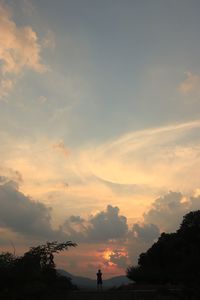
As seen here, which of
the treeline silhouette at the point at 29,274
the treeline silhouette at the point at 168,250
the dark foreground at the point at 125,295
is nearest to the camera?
the treeline silhouette at the point at 29,274

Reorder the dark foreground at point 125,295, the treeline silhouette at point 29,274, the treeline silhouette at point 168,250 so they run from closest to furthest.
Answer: the treeline silhouette at point 29,274
the dark foreground at point 125,295
the treeline silhouette at point 168,250

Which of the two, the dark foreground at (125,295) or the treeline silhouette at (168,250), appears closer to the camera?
the dark foreground at (125,295)

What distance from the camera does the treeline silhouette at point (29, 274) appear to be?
21141 millimetres

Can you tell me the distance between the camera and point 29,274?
2119cm

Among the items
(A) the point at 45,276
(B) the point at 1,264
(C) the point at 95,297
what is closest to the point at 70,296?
(C) the point at 95,297

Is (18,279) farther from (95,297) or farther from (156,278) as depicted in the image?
(156,278)

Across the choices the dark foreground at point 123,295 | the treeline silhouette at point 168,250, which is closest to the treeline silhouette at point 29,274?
the dark foreground at point 123,295

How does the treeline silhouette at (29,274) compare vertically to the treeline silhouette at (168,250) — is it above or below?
below

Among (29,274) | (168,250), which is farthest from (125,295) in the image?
(168,250)

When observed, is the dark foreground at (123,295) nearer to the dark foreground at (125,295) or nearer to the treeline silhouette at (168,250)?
the dark foreground at (125,295)

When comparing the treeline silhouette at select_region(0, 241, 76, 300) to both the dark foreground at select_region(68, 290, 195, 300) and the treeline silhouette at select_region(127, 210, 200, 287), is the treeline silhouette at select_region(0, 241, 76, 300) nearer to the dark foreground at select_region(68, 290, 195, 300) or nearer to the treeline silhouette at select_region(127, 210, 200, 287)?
the dark foreground at select_region(68, 290, 195, 300)

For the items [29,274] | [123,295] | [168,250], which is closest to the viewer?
[29,274]

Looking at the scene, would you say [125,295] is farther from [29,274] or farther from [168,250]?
[168,250]

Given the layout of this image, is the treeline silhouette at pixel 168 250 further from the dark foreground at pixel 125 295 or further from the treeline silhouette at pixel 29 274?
the treeline silhouette at pixel 29 274
